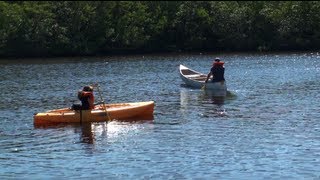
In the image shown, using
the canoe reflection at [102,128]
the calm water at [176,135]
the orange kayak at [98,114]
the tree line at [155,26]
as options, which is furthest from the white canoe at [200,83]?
the tree line at [155,26]

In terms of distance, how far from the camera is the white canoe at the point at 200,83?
37159 millimetres

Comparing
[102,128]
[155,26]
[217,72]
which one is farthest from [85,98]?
[155,26]

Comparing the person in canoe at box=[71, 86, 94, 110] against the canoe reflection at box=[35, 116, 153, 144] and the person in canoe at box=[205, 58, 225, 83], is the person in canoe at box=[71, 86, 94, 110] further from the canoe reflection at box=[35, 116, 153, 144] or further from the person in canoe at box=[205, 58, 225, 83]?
the person in canoe at box=[205, 58, 225, 83]

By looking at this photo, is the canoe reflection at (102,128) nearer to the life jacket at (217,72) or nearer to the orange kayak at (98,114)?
the orange kayak at (98,114)

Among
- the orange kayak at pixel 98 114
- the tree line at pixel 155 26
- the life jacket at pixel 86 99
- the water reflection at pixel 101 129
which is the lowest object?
the water reflection at pixel 101 129

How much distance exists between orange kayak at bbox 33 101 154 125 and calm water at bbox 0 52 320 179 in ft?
1.77

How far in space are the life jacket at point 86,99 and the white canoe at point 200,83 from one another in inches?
421

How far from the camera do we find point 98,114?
2748 cm

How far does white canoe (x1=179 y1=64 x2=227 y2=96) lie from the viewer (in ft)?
122

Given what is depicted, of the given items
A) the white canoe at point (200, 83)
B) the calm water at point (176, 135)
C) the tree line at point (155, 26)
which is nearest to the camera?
the calm water at point (176, 135)

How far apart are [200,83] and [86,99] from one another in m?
13.8

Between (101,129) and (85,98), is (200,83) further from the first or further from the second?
(101,129)

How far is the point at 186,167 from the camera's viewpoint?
18.6 m

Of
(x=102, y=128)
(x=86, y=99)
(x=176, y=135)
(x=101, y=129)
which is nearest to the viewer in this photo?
(x=176, y=135)
